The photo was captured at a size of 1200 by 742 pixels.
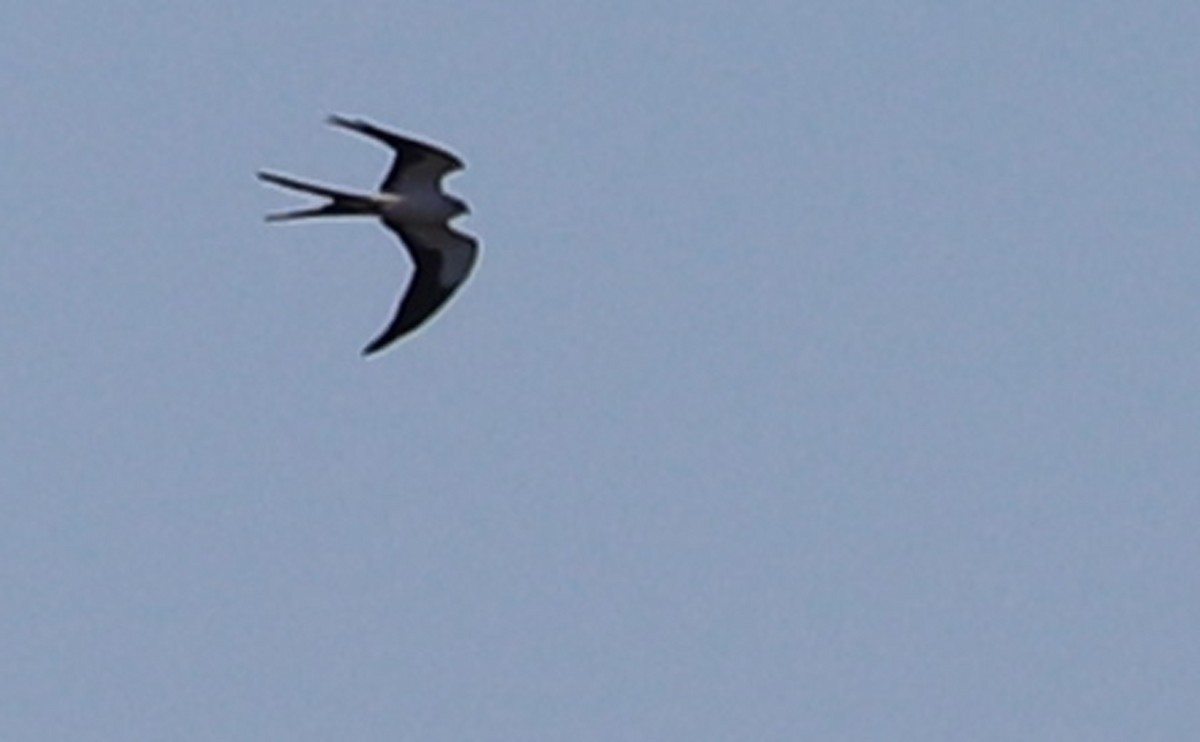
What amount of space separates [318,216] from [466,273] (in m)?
2.45

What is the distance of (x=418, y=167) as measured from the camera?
31.7 meters

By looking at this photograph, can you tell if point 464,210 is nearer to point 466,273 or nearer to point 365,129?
point 466,273

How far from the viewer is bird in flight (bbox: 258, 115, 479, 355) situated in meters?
31.6

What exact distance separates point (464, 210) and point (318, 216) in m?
2.38

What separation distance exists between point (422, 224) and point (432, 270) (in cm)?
56

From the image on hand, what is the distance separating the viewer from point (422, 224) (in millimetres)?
31906

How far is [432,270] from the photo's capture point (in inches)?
1264

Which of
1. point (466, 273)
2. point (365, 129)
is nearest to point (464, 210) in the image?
point (466, 273)

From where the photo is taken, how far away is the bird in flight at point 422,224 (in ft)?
104

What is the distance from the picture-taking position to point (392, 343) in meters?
31.9

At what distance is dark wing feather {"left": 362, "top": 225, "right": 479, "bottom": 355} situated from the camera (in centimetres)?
3203

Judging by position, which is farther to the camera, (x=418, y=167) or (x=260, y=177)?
(x=418, y=167)

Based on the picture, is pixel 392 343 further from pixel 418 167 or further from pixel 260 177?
pixel 260 177

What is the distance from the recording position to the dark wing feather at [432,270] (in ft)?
105
